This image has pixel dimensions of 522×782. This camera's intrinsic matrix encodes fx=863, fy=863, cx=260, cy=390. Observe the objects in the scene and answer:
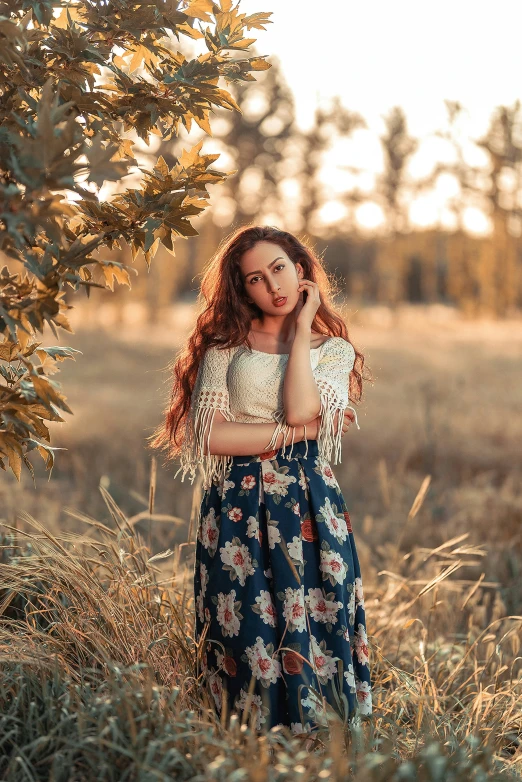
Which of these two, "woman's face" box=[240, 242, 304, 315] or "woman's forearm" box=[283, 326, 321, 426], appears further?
"woman's face" box=[240, 242, 304, 315]

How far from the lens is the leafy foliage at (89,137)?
81.9 inches

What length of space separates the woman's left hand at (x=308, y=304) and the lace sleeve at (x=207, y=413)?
28 cm

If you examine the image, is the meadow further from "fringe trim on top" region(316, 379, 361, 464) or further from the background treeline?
the background treeline

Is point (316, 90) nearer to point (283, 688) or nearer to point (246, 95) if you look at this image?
point (246, 95)

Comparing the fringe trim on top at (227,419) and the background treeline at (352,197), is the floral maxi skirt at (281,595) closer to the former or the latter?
the fringe trim on top at (227,419)

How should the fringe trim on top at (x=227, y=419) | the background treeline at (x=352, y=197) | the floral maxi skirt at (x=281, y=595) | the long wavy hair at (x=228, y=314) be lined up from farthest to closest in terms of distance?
1. the background treeline at (x=352, y=197)
2. the long wavy hair at (x=228, y=314)
3. the fringe trim on top at (x=227, y=419)
4. the floral maxi skirt at (x=281, y=595)

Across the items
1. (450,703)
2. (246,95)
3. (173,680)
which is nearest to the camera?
(173,680)

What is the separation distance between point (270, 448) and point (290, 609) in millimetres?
502

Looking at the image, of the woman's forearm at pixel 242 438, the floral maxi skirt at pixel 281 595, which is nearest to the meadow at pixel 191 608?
the floral maxi skirt at pixel 281 595

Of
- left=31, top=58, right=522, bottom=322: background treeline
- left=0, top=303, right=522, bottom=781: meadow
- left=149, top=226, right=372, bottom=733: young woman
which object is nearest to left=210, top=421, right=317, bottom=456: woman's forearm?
left=149, top=226, right=372, bottom=733: young woman

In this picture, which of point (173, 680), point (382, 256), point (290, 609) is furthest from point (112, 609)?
point (382, 256)

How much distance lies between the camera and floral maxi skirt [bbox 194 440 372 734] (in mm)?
2652

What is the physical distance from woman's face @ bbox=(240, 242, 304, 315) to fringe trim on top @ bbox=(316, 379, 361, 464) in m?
0.30

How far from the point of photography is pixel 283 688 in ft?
8.81
